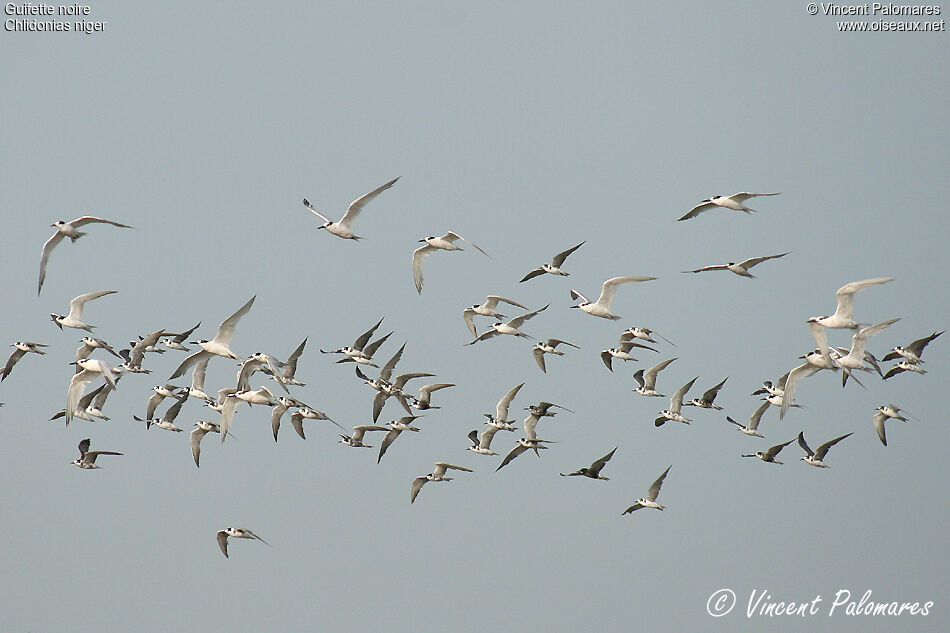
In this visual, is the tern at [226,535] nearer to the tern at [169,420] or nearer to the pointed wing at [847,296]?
the tern at [169,420]

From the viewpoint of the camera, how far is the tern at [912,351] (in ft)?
143

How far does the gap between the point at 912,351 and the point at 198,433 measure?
23.3 metres

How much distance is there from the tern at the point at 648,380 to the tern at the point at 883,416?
6.89 m

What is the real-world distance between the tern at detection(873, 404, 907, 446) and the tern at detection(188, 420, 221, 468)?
21.4 metres

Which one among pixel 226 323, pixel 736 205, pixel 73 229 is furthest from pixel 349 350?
pixel 736 205

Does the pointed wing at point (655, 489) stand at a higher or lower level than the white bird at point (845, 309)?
lower

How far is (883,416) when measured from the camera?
4591cm

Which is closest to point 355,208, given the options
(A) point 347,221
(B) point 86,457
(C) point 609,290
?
(A) point 347,221

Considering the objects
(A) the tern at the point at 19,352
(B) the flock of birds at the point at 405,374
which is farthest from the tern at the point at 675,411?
(A) the tern at the point at 19,352

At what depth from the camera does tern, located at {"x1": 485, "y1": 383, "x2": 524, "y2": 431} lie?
1813 inches

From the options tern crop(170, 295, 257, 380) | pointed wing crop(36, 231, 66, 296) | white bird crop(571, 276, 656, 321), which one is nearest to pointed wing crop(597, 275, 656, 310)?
white bird crop(571, 276, 656, 321)

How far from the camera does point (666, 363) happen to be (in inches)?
1778

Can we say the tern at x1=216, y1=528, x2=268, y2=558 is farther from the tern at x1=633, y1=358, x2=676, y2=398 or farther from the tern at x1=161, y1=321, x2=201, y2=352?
the tern at x1=633, y1=358, x2=676, y2=398

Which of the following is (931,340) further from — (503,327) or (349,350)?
(349,350)
